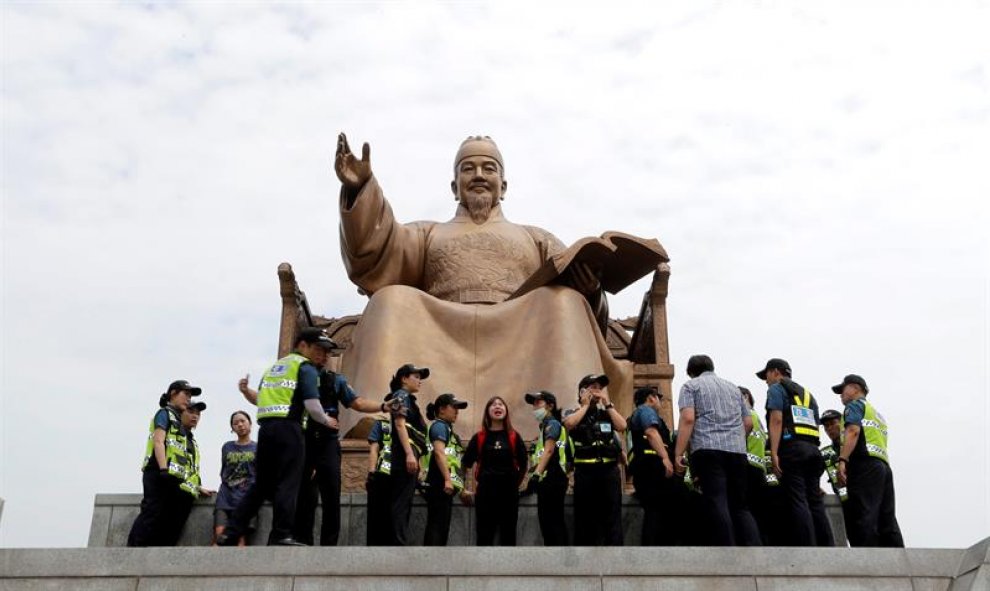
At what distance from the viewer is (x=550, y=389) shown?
29.8 ft

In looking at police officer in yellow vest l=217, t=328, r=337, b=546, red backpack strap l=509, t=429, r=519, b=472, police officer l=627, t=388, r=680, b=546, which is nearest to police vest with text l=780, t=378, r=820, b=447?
police officer l=627, t=388, r=680, b=546

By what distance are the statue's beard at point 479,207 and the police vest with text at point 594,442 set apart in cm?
472

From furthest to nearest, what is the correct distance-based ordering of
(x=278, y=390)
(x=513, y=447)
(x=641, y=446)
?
1. (x=641, y=446)
2. (x=513, y=447)
3. (x=278, y=390)

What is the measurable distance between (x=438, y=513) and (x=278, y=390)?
3.91 feet

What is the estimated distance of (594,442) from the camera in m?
6.80

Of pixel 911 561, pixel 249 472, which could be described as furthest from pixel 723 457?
pixel 249 472

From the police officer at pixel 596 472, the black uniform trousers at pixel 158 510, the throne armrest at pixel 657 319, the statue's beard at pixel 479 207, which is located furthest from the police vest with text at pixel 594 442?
the statue's beard at pixel 479 207

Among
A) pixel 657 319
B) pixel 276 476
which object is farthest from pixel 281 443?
pixel 657 319

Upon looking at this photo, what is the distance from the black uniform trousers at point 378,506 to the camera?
6.79 meters

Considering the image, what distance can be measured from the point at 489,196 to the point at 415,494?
453cm

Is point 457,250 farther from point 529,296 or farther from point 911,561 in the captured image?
point 911,561

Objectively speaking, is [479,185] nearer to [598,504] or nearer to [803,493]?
[598,504]

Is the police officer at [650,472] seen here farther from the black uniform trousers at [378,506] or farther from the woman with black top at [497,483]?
the black uniform trousers at [378,506]

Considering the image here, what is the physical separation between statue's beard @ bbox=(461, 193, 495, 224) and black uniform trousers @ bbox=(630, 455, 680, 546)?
468 centimetres
